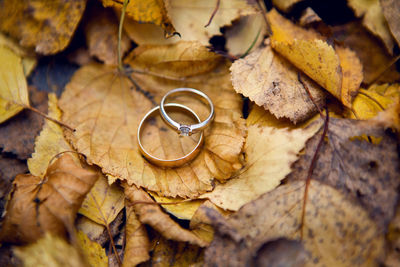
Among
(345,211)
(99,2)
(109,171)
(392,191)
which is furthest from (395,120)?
(99,2)

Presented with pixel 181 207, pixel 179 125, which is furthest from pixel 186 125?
pixel 181 207

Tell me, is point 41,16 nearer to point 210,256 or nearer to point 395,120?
point 210,256

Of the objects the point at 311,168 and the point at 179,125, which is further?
the point at 179,125

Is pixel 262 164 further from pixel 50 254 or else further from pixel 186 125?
pixel 50 254

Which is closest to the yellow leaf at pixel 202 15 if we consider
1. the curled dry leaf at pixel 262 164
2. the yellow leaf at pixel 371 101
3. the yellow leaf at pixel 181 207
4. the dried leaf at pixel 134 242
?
the curled dry leaf at pixel 262 164

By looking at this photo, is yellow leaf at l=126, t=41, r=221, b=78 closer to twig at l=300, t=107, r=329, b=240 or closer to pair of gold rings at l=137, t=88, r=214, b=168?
pair of gold rings at l=137, t=88, r=214, b=168
